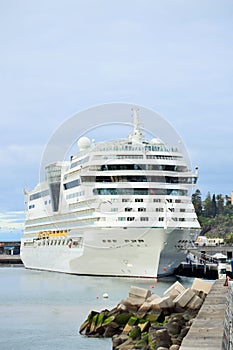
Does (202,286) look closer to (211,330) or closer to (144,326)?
(144,326)

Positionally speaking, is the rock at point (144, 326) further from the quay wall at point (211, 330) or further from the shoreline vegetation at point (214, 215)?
the shoreline vegetation at point (214, 215)

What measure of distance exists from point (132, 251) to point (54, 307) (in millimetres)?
13088

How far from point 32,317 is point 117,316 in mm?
6406

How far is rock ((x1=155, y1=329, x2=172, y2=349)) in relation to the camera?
1795cm

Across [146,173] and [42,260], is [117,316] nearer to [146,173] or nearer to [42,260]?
[146,173]

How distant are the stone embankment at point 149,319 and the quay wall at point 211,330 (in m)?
0.98

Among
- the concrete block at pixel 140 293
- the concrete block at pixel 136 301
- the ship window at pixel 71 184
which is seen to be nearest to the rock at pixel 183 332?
the concrete block at pixel 136 301

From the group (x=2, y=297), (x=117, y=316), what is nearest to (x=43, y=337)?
(x=117, y=316)

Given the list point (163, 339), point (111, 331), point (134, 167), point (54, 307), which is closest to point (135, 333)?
point (111, 331)

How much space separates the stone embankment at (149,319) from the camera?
19159 millimetres

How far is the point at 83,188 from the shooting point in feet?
163

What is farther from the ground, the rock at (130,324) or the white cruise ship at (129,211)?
the white cruise ship at (129,211)

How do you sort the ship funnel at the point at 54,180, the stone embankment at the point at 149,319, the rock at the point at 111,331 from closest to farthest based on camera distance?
1. the stone embankment at the point at 149,319
2. the rock at the point at 111,331
3. the ship funnel at the point at 54,180

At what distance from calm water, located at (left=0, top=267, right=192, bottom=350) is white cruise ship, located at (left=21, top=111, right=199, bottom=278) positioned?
1.43 metres
